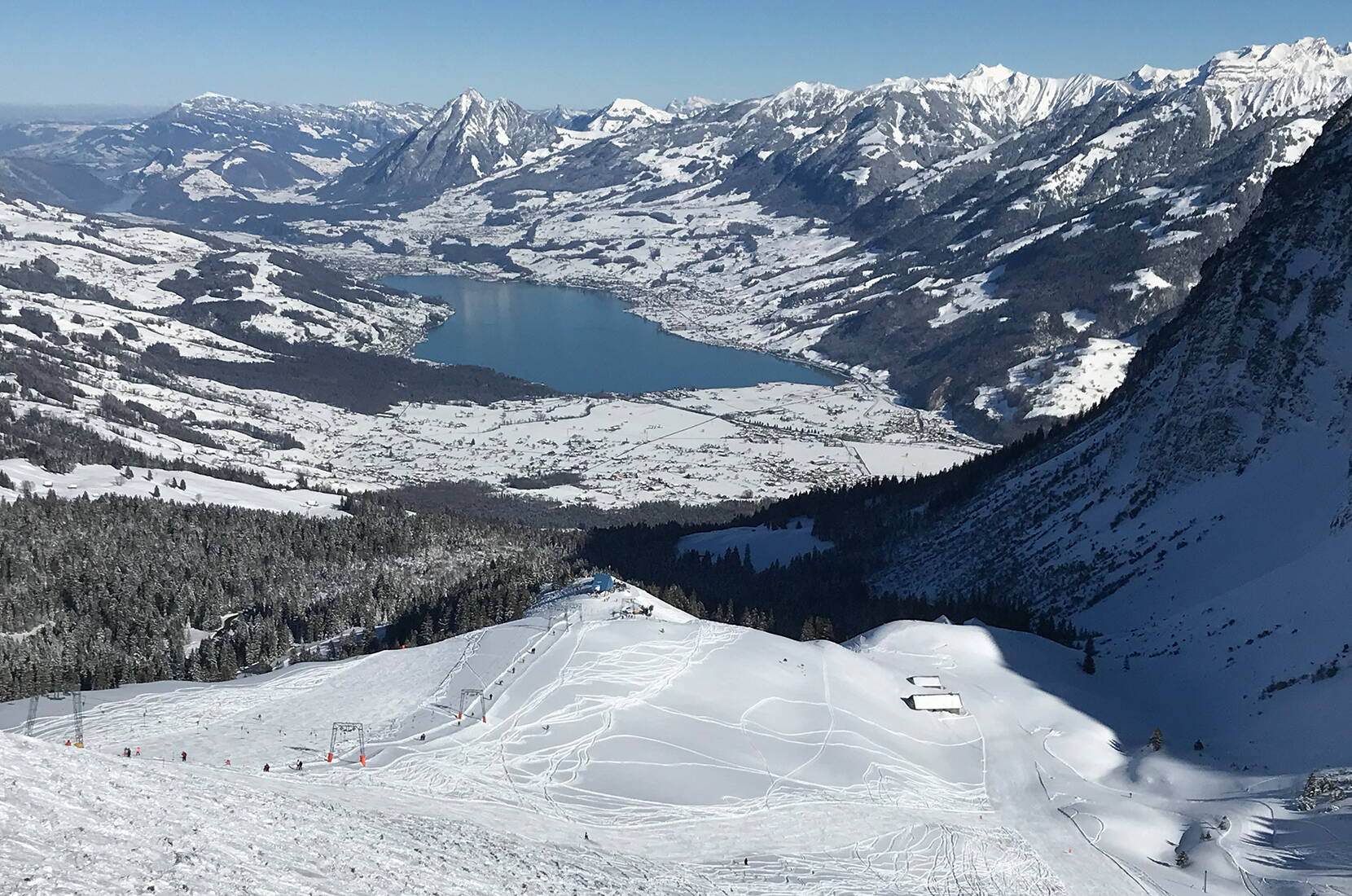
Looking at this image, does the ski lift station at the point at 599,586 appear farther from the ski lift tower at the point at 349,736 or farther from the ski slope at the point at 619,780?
the ski lift tower at the point at 349,736

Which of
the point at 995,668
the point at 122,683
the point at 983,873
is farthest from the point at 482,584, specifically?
the point at 983,873

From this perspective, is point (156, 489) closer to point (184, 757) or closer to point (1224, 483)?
point (184, 757)

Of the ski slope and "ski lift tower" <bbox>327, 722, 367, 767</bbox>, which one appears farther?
"ski lift tower" <bbox>327, 722, 367, 767</bbox>

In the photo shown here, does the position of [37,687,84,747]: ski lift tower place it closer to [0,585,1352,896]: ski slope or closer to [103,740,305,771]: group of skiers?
[0,585,1352,896]: ski slope

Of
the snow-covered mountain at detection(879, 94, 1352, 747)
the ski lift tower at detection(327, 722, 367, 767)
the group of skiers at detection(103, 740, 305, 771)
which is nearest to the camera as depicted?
the group of skiers at detection(103, 740, 305, 771)

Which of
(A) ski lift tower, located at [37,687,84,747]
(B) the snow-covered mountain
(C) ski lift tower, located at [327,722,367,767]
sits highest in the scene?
(B) the snow-covered mountain

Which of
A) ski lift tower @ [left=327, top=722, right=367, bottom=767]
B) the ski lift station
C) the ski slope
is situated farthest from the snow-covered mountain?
ski lift tower @ [left=327, top=722, right=367, bottom=767]

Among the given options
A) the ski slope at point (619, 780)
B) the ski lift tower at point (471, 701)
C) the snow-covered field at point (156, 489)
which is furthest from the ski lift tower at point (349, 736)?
the snow-covered field at point (156, 489)
